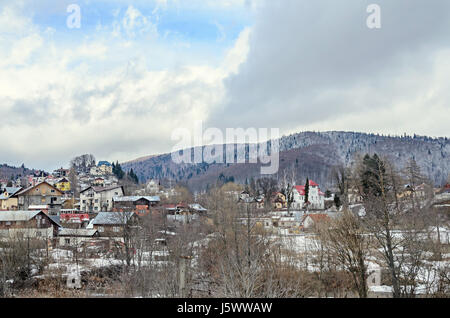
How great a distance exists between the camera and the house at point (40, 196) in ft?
132

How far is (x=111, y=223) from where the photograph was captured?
27.4 m

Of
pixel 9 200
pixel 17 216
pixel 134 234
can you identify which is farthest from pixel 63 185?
pixel 134 234

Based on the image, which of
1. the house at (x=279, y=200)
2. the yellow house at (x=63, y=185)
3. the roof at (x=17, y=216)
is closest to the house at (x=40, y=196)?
the roof at (x=17, y=216)

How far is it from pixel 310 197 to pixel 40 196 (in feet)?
128

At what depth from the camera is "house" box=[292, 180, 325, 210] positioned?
56.8m

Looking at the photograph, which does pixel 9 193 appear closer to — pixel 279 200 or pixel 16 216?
→ pixel 16 216

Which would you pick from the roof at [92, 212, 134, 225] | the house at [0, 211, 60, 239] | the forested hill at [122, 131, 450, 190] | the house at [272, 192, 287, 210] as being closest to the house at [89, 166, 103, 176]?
the forested hill at [122, 131, 450, 190]

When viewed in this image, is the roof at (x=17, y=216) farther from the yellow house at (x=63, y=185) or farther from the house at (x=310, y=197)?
the yellow house at (x=63, y=185)

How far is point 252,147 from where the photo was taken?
160 m

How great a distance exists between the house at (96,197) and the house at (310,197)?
1110 inches
